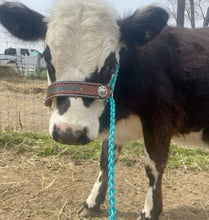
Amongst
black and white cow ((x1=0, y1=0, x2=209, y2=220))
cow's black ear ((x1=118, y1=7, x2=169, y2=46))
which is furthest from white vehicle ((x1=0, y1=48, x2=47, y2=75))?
cow's black ear ((x1=118, y1=7, x2=169, y2=46))

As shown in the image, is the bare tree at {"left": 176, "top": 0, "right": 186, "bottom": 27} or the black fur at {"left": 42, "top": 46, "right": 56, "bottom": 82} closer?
the black fur at {"left": 42, "top": 46, "right": 56, "bottom": 82}

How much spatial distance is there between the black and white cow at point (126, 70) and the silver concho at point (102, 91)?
7cm

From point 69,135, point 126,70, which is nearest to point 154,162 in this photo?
point 126,70

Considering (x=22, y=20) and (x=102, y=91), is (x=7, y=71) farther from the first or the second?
(x=102, y=91)

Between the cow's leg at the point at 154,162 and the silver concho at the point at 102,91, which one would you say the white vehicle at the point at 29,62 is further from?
the cow's leg at the point at 154,162

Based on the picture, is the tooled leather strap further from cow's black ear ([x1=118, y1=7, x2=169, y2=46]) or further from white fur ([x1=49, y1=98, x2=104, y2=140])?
cow's black ear ([x1=118, y1=7, x2=169, y2=46])

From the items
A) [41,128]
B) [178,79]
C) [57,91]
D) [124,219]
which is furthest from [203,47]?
[41,128]

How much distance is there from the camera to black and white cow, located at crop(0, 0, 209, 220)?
6.14ft

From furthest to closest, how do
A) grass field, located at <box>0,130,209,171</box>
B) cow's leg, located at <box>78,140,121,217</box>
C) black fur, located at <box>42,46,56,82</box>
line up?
1. grass field, located at <box>0,130,209,171</box>
2. cow's leg, located at <box>78,140,121,217</box>
3. black fur, located at <box>42,46,56,82</box>

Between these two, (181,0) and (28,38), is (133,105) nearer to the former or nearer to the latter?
(28,38)

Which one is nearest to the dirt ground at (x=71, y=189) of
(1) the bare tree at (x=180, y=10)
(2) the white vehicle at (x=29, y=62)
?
(2) the white vehicle at (x=29, y=62)

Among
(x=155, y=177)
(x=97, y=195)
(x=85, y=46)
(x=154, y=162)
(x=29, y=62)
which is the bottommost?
(x=29, y=62)

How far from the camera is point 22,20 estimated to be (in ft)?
7.45

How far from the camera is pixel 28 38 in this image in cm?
239
